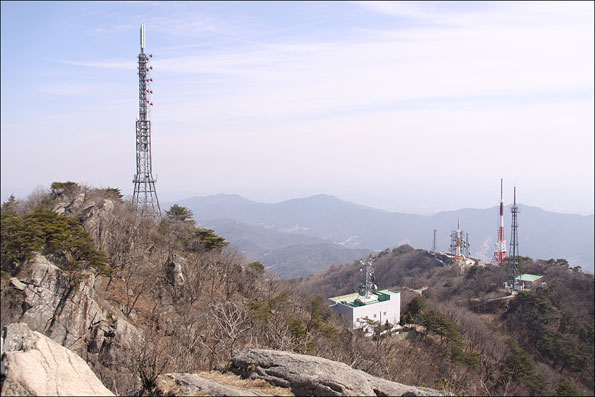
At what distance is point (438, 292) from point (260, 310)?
120ft

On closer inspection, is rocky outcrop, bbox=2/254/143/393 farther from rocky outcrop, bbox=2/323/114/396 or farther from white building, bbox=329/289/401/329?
white building, bbox=329/289/401/329

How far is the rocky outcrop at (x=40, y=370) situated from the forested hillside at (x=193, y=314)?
152cm

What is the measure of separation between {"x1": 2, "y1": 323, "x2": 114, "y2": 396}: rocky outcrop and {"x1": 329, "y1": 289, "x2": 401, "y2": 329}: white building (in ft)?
83.3

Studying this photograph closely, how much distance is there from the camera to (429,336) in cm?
2655

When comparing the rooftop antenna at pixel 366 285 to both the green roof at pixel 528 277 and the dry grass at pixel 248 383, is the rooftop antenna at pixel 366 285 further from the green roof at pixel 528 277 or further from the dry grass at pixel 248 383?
the dry grass at pixel 248 383

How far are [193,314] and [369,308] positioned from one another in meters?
18.3

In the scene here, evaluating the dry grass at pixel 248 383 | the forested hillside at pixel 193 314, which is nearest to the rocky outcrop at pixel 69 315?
→ the forested hillside at pixel 193 314

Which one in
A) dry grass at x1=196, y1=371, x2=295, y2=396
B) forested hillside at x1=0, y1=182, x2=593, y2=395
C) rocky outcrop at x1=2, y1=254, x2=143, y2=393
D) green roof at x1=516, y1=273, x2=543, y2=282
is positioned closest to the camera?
dry grass at x1=196, y1=371, x2=295, y2=396

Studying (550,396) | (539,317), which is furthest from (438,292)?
(550,396)

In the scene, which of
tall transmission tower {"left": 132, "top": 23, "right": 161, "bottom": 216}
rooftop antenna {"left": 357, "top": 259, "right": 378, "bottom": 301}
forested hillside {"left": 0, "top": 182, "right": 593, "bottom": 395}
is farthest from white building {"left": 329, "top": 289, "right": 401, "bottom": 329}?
tall transmission tower {"left": 132, "top": 23, "right": 161, "bottom": 216}

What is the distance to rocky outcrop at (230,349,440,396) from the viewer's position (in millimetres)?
5012

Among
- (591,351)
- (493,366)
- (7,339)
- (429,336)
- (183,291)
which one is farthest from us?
(591,351)

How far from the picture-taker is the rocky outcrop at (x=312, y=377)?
5.01 m

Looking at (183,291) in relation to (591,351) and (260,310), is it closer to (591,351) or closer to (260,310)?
(260,310)
